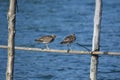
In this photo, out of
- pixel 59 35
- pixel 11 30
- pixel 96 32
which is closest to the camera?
pixel 11 30

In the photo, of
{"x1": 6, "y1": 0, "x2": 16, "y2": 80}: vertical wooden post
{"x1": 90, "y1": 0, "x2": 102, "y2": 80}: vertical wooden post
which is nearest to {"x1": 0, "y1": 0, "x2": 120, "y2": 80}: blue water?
{"x1": 90, "y1": 0, "x2": 102, "y2": 80}: vertical wooden post

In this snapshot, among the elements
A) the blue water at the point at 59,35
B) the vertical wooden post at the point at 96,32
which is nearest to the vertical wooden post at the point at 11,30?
the vertical wooden post at the point at 96,32

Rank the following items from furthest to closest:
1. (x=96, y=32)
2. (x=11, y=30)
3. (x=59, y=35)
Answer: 1. (x=59, y=35)
2. (x=96, y=32)
3. (x=11, y=30)

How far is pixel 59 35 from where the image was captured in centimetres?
3531

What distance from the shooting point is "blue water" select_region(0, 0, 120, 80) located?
2684cm

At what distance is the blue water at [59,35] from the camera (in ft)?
88.1

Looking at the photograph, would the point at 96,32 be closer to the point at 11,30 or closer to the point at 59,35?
the point at 11,30

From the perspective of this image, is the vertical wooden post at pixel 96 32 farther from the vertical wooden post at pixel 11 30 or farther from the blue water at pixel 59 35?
the blue water at pixel 59 35

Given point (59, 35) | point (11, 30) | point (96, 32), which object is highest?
point (11, 30)

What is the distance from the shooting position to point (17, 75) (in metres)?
26.0

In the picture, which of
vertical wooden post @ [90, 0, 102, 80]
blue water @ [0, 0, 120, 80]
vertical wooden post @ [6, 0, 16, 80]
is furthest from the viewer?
blue water @ [0, 0, 120, 80]

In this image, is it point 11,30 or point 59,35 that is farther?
point 59,35

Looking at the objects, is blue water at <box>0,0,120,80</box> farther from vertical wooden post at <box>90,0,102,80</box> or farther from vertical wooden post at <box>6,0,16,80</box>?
vertical wooden post at <box>6,0,16,80</box>

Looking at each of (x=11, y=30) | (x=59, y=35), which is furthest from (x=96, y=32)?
(x=59, y=35)
